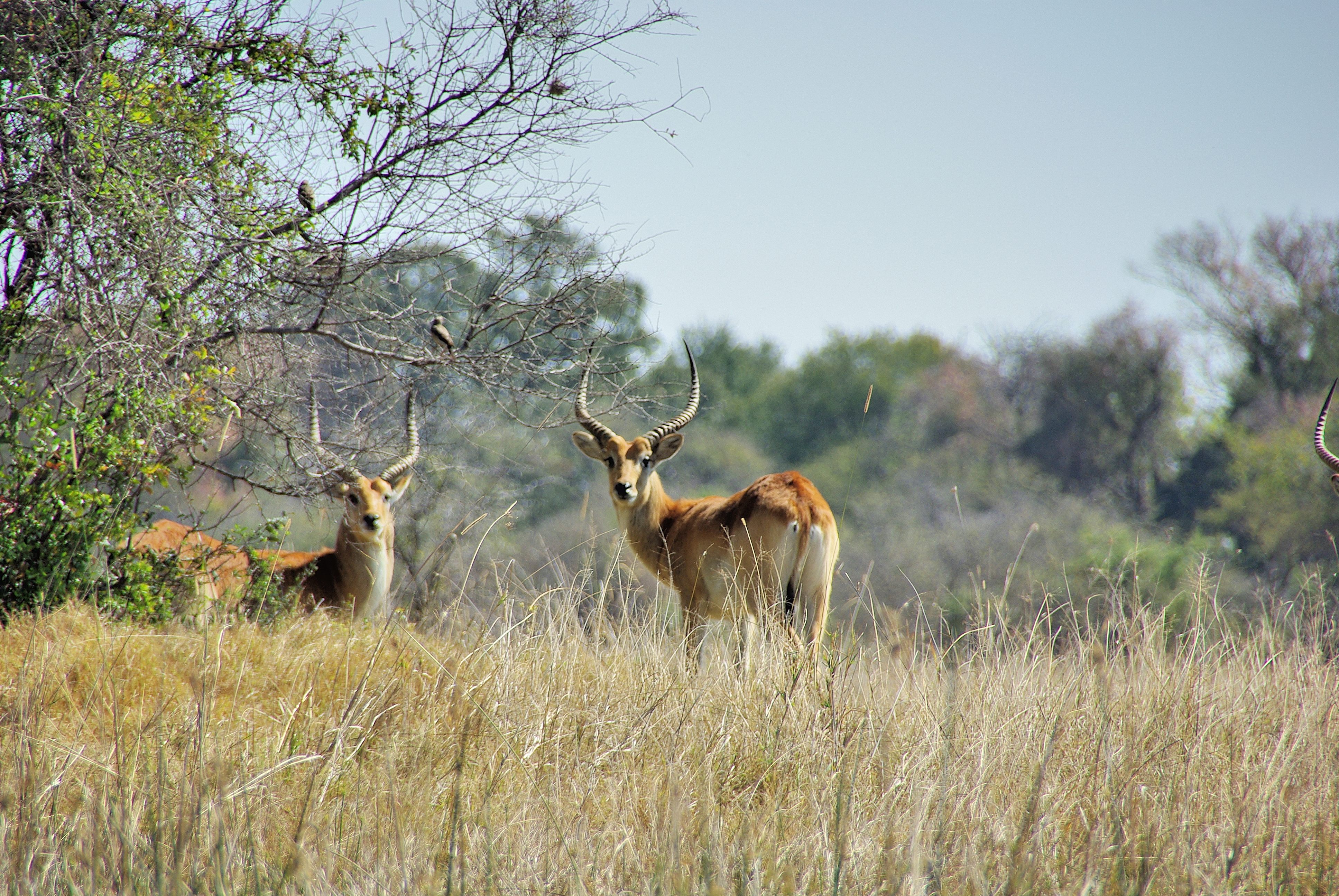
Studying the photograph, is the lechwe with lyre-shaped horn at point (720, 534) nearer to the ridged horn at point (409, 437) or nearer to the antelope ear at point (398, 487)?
the ridged horn at point (409, 437)

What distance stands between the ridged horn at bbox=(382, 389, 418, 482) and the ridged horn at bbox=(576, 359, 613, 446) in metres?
1.05

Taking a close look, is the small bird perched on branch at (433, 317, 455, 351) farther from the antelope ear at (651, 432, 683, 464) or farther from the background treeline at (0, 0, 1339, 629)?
the antelope ear at (651, 432, 683, 464)

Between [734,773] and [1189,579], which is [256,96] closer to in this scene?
[734,773]

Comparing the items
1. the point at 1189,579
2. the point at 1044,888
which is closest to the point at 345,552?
the point at 1189,579

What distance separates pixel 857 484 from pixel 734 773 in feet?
103

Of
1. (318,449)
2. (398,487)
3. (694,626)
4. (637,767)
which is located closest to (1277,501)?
(694,626)

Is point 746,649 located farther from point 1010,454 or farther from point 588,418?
point 1010,454

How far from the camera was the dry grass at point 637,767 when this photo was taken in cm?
289

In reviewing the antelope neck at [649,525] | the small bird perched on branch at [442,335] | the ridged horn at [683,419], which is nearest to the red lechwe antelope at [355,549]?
the small bird perched on branch at [442,335]

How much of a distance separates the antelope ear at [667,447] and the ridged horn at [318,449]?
8.51ft

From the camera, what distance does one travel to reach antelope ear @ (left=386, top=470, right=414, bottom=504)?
26.4 feet

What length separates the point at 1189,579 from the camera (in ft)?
16.1

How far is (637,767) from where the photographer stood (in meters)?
3.85

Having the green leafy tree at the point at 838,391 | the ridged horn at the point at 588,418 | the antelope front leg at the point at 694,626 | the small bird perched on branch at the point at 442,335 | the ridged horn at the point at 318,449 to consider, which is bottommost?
the antelope front leg at the point at 694,626
